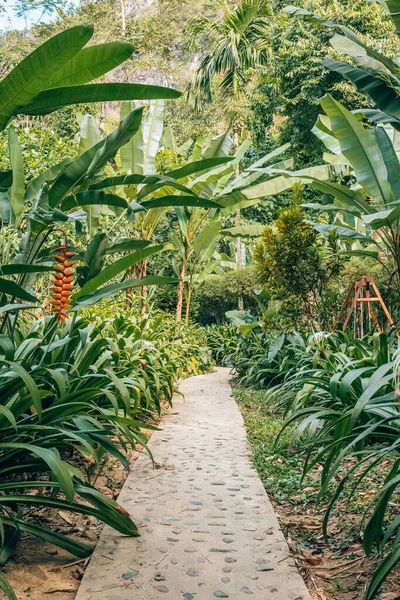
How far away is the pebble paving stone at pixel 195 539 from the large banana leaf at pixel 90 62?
6.32ft

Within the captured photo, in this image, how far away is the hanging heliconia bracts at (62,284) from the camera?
9.30 ft

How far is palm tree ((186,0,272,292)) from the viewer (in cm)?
1567

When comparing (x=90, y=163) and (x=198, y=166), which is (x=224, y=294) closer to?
(x=198, y=166)

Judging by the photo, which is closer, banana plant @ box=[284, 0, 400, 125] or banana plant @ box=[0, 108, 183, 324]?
banana plant @ box=[0, 108, 183, 324]

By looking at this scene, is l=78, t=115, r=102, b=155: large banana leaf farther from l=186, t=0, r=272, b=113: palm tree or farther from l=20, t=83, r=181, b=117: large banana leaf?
l=186, t=0, r=272, b=113: palm tree

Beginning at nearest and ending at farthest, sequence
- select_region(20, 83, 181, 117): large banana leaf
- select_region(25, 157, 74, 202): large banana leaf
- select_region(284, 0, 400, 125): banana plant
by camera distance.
A: select_region(20, 83, 181, 117): large banana leaf → select_region(25, 157, 74, 202): large banana leaf → select_region(284, 0, 400, 125): banana plant

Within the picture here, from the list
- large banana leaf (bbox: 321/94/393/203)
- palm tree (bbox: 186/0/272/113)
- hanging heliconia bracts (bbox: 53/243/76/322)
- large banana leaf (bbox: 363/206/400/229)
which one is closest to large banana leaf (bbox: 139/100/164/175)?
large banana leaf (bbox: 321/94/393/203)

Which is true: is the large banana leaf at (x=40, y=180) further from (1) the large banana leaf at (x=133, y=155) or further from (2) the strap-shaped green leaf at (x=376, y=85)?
(1) the large banana leaf at (x=133, y=155)

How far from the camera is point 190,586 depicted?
7.08 ft

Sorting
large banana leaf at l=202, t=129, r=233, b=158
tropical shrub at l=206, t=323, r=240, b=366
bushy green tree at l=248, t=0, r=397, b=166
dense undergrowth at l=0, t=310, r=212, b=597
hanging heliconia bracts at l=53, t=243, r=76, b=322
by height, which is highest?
bushy green tree at l=248, t=0, r=397, b=166

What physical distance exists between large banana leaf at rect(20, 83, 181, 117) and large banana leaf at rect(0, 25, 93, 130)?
0.05m

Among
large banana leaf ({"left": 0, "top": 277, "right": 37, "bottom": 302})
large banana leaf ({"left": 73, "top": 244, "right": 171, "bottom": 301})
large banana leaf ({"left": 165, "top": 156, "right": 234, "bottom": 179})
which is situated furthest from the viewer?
large banana leaf ({"left": 165, "top": 156, "right": 234, "bottom": 179})

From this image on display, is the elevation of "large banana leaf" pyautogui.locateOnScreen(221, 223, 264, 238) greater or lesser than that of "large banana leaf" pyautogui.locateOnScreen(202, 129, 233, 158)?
lesser

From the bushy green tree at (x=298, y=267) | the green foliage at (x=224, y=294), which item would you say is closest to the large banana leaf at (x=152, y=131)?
the bushy green tree at (x=298, y=267)
